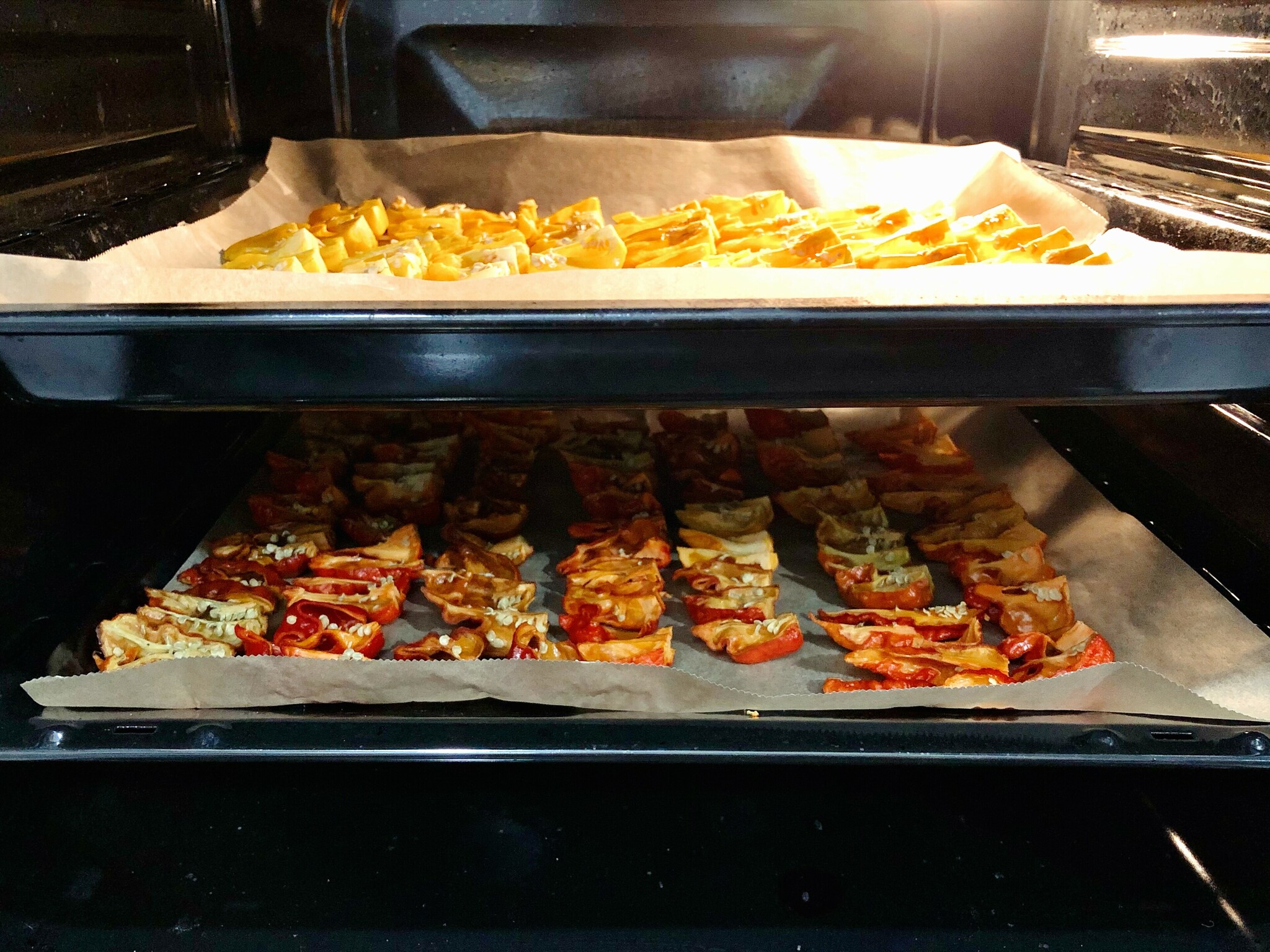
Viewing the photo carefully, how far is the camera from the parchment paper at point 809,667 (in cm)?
111

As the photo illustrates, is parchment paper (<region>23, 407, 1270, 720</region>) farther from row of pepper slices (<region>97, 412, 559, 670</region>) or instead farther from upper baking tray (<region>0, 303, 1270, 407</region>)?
upper baking tray (<region>0, 303, 1270, 407</region>)

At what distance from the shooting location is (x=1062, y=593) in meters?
1.43

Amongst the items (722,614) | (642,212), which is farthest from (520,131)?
(722,614)

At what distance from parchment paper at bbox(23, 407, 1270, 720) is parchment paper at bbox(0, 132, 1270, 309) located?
393mm

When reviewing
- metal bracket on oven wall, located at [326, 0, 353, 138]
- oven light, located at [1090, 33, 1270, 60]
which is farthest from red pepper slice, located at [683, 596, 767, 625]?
metal bracket on oven wall, located at [326, 0, 353, 138]

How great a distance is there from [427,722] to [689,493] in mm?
760

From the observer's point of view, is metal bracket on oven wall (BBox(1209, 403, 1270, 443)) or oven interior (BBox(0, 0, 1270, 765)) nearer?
oven interior (BBox(0, 0, 1270, 765))

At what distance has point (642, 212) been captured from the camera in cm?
201

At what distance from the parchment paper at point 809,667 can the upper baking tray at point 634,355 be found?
0.97 ft

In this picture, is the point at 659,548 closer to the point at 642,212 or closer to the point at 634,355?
the point at 634,355

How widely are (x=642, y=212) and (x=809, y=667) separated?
1038 millimetres

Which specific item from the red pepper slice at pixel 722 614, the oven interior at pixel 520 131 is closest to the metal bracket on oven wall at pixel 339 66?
the oven interior at pixel 520 131

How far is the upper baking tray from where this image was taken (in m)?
1.00

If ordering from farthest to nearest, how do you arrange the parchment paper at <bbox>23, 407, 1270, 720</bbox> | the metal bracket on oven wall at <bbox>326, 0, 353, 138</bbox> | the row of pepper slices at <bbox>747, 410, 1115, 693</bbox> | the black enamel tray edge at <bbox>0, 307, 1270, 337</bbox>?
1. the metal bracket on oven wall at <bbox>326, 0, 353, 138</bbox>
2. the row of pepper slices at <bbox>747, 410, 1115, 693</bbox>
3. the parchment paper at <bbox>23, 407, 1270, 720</bbox>
4. the black enamel tray edge at <bbox>0, 307, 1270, 337</bbox>
